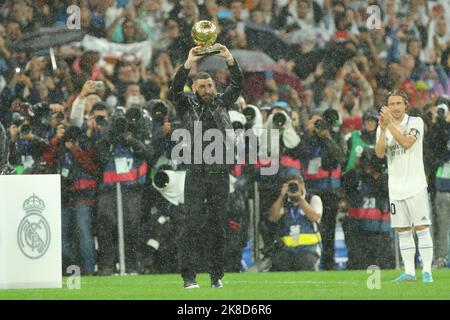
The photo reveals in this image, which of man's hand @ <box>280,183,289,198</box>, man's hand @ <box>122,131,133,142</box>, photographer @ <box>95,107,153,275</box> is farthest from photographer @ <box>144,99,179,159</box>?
man's hand @ <box>280,183,289,198</box>

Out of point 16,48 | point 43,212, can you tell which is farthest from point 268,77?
Result: point 43,212

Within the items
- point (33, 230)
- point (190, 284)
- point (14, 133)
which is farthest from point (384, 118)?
point (14, 133)

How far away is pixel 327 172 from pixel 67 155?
11.5 feet

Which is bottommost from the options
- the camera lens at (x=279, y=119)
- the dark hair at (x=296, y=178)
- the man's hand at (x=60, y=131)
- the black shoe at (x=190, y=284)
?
the black shoe at (x=190, y=284)

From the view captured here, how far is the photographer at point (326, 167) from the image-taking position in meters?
18.0

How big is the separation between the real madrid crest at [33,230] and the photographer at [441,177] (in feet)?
21.6

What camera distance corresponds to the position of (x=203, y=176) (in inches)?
525

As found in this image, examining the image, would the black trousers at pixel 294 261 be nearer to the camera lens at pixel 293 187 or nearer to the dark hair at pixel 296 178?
the camera lens at pixel 293 187

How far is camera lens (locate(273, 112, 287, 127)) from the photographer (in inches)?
691

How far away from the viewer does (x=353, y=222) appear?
59.4 feet

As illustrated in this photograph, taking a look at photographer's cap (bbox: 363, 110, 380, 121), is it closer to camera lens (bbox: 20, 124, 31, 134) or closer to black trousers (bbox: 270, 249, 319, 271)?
black trousers (bbox: 270, 249, 319, 271)

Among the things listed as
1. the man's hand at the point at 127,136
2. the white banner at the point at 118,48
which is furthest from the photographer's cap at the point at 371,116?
the white banner at the point at 118,48
